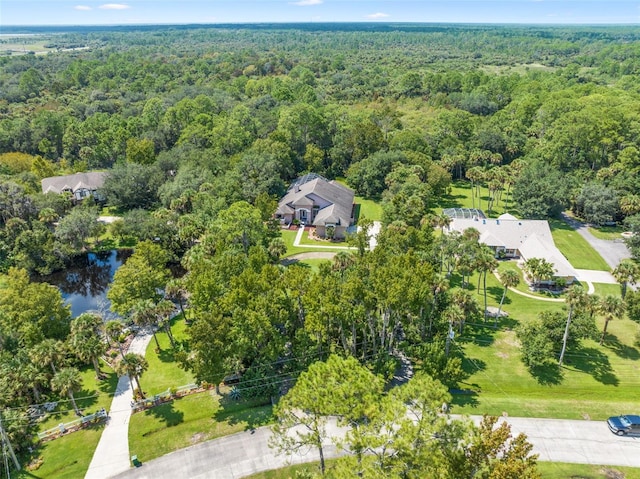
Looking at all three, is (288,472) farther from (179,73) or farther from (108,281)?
(179,73)

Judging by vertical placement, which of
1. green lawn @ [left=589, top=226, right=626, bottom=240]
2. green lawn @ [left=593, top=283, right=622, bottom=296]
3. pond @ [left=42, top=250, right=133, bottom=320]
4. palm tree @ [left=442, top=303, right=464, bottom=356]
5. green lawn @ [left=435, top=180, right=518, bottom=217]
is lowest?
pond @ [left=42, top=250, right=133, bottom=320]

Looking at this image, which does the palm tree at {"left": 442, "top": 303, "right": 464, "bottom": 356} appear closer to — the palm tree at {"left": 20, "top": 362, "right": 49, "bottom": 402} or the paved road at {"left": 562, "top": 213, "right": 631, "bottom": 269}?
the paved road at {"left": 562, "top": 213, "right": 631, "bottom": 269}

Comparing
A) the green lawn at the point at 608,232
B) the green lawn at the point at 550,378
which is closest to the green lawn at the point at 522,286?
the green lawn at the point at 550,378

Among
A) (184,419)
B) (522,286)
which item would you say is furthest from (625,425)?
(184,419)

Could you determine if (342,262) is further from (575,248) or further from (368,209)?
(575,248)

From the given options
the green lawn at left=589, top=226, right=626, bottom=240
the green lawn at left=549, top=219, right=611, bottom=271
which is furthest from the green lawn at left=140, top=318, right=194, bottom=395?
the green lawn at left=589, top=226, right=626, bottom=240

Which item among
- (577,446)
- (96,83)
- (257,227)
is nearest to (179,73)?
(96,83)
